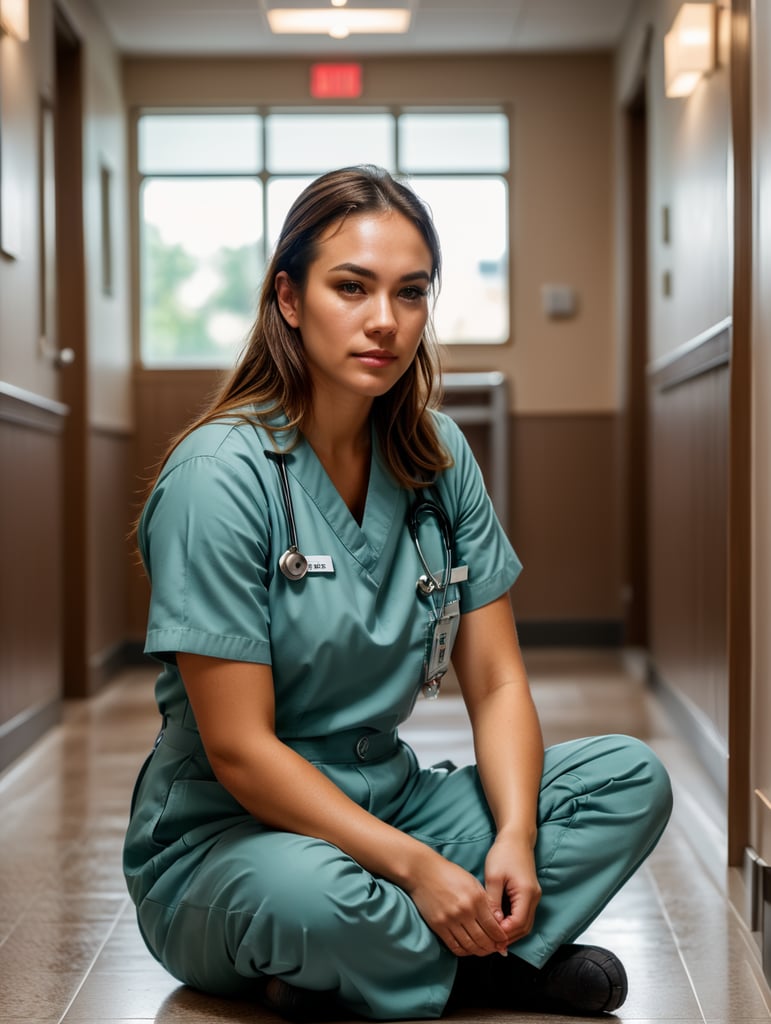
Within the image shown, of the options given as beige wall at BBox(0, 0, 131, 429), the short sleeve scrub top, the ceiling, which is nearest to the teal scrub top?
the short sleeve scrub top

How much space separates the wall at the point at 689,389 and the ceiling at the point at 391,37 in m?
0.44

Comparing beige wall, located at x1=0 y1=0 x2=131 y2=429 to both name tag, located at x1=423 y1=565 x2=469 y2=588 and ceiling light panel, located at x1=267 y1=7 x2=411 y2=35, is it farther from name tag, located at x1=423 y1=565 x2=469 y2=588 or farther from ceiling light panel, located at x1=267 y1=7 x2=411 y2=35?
name tag, located at x1=423 y1=565 x2=469 y2=588

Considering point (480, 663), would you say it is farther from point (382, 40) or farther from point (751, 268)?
point (382, 40)

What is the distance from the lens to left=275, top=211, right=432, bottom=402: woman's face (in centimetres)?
176

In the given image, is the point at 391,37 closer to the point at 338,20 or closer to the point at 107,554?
the point at 338,20

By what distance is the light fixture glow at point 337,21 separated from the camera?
16.5 ft

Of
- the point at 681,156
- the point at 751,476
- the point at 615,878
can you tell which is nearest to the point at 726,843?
the point at 751,476

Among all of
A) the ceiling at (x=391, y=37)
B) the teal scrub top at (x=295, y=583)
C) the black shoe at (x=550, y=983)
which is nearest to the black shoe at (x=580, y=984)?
the black shoe at (x=550, y=983)

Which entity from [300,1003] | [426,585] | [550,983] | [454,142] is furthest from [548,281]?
[300,1003]

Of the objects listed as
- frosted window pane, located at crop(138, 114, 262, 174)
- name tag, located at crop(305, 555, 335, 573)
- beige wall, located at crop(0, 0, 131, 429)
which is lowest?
name tag, located at crop(305, 555, 335, 573)

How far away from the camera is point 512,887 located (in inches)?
65.6

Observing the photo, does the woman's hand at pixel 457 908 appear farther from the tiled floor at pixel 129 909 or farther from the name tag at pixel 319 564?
the name tag at pixel 319 564

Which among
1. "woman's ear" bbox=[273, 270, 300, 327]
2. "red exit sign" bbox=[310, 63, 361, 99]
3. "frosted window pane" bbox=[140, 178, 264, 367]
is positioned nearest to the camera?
"woman's ear" bbox=[273, 270, 300, 327]

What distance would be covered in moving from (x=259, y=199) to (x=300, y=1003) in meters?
4.48
